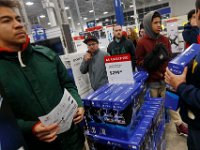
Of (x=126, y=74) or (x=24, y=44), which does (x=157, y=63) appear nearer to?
(x=126, y=74)

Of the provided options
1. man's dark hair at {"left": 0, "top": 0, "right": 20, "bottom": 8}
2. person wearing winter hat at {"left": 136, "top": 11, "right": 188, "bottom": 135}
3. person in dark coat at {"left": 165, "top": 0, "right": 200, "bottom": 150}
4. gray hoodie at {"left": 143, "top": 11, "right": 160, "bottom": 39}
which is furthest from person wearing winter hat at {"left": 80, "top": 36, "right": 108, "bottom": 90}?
man's dark hair at {"left": 0, "top": 0, "right": 20, "bottom": 8}

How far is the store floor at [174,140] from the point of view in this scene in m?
2.54

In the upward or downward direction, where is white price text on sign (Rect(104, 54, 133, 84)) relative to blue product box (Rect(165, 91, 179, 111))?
upward

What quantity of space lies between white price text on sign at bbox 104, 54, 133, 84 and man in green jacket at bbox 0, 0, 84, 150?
1.99ft

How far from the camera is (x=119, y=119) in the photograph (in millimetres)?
1466

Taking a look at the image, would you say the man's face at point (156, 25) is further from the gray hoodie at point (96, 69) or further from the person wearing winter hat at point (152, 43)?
the gray hoodie at point (96, 69)

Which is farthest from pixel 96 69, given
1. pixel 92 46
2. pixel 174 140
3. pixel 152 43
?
pixel 174 140

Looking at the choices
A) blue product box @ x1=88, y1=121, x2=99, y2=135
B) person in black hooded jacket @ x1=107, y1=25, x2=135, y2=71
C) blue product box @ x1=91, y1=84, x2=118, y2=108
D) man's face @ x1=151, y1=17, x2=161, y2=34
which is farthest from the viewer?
person in black hooded jacket @ x1=107, y1=25, x2=135, y2=71

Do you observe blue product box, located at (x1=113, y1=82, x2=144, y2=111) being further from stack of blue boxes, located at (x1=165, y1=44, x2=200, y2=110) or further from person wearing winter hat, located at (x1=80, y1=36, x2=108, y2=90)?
person wearing winter hat, located at (x1=80, y1=36, x2=108, y2=90)

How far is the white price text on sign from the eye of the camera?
5.59 feet

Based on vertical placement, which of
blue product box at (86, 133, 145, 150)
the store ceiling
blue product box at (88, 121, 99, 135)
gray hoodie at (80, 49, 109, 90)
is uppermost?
the store ceiling

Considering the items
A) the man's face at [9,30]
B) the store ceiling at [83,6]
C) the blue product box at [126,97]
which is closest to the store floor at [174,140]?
the blue product box at [126,97]

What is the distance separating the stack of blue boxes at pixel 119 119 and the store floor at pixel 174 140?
902 mm

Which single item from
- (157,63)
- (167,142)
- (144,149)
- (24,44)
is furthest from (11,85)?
(167,142)
